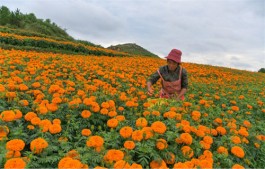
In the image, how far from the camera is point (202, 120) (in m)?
3.63

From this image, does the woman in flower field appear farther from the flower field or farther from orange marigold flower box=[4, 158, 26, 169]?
orange marigold flower box=[4, 158, 26, 169]

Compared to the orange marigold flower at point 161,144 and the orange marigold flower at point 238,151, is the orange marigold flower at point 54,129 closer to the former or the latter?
the orange marigold flower at point 161,144

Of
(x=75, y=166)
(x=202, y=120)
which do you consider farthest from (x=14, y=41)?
(x=75, y=166)

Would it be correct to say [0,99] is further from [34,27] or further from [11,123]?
[34,27]

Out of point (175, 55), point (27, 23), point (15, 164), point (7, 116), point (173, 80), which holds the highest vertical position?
point (27, 23)

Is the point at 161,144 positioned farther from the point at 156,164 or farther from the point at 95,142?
the point at 95,142

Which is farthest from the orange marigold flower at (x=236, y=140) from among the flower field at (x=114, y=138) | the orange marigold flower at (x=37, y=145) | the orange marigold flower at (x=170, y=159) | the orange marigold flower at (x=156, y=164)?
the orange marigold flower at (x=37, y=145)

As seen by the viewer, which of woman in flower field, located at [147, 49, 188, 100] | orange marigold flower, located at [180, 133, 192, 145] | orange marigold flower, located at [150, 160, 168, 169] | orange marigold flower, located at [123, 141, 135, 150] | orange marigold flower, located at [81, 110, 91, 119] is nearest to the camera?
orange marigold flower, located at [150, 160, 168, 169]

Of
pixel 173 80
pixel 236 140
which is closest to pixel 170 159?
pixel 236 140

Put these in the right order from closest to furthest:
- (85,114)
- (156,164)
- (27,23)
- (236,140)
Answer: (156,164)
(236,140)
(85,114)
(27,23)

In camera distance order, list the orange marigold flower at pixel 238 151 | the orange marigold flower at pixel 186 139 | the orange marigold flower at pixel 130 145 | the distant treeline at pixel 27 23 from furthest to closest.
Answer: the distant treeline at pixel 27 23 → the orange marigold flower at pixel 238 151 → the orange marigold flower at pixel 186 139 → the orange marigold flower at pixel 130 145

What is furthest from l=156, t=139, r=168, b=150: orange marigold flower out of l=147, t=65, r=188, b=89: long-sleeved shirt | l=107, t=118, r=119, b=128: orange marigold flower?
l=147, t=65, r=188, b=89: long-sleeved shirt

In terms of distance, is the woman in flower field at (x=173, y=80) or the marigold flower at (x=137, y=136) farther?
the woman in flower field at (x=173, y=80)

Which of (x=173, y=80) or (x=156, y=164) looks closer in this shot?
(x=156, y=164)
